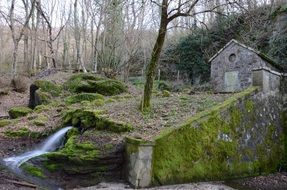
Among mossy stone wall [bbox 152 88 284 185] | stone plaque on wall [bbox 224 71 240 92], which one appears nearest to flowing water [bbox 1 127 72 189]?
mossy stone wall [bbox 152 88 284 185]

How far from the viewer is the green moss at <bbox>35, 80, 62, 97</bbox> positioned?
52.9ft

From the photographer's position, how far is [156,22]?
42.1 ft

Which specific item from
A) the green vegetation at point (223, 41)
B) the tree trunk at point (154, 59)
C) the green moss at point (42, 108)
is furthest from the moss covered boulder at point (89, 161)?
the green vegetation at point (223, 41)

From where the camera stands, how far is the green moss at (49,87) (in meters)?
16.1

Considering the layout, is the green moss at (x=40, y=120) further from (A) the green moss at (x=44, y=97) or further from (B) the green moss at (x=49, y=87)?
(B) the green moss at (x=49, y=87)

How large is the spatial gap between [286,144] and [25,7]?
2118 centimetres

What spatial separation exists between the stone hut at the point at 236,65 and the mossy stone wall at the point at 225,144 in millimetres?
6722

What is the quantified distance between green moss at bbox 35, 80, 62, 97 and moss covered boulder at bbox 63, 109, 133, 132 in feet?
16.9

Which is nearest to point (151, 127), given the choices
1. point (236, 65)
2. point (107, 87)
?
point (107, 87)

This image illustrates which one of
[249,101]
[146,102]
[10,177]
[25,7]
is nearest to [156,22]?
[146,102]

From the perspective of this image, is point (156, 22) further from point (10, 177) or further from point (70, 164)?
point (10, 177)

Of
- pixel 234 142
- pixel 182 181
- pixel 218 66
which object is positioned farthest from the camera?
pixel 218 66

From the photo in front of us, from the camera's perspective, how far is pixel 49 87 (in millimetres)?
16391

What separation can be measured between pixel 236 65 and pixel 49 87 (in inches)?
410
